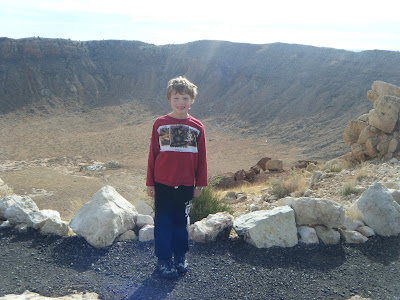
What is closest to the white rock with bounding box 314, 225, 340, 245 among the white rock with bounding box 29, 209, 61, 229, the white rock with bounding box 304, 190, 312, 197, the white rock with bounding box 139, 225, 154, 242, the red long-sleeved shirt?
the red long-sleeved shirt

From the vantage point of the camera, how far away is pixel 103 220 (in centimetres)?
390

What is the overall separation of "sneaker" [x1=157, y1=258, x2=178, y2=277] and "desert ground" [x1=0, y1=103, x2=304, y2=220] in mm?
2729

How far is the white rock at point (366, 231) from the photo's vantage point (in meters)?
4.13

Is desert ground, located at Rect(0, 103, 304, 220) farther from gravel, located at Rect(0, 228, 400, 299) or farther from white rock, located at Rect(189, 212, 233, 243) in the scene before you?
gravel, located at Rect(0, 228, 400, 299)

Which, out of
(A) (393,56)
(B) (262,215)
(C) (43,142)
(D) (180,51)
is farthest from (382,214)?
(D) (180,51)

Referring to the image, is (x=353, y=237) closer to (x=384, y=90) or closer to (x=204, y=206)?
(x=204, y=206)

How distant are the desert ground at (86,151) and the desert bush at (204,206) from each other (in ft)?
3.59

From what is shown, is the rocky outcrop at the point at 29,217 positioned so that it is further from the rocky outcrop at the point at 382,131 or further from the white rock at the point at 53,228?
the rocky outcrop at the point at 382,131

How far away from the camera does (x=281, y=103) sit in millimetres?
30641

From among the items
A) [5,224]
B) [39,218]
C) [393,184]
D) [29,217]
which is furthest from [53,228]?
[393,184]

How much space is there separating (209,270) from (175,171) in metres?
1.00

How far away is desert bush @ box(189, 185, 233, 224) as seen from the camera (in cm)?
517

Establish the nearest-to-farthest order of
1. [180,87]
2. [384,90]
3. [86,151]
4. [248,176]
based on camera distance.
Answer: [180,87]
[384,90]
[248,176]
[86,151]

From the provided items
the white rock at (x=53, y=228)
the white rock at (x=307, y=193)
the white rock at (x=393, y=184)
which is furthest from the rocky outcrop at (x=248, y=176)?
the white rock at (x=53, y=228)
